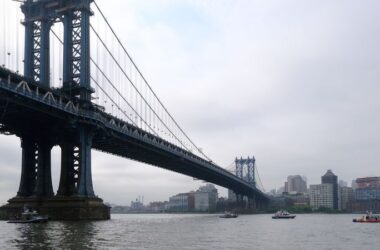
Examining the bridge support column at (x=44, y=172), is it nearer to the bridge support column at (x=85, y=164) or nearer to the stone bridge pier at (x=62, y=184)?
the stone bridge pier at (x=62, y=184)

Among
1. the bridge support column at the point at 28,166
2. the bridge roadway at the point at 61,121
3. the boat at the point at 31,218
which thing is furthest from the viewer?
the bridge support column at the point at 28,166

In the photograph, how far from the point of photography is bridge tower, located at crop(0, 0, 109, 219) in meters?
84.0

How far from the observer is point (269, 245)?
157 feet

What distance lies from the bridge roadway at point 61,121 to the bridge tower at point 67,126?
2.51 ft

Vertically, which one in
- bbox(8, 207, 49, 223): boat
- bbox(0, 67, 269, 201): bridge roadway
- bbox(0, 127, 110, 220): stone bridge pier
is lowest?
bbox(8, 207, 49, 223): boat

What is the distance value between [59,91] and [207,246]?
47.0 metres

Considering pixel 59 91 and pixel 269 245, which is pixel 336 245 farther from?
pixel 59 91

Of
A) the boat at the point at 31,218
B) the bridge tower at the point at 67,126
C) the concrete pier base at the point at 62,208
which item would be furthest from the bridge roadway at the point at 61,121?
the boat at the point at 31,218

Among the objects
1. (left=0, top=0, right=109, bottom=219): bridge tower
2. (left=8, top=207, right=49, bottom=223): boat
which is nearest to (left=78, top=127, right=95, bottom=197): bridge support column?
(left=0, top=0, right=109, bottom=219): bridge tower

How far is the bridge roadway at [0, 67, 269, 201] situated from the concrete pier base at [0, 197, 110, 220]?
10.5 meters

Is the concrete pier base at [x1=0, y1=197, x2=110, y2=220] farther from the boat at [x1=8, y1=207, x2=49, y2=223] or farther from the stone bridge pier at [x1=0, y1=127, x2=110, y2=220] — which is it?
the boat at [x1=8, y1=207, x2=49, y2=223]

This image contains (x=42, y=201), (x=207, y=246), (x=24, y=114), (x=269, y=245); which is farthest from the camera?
(x=42, y=201)

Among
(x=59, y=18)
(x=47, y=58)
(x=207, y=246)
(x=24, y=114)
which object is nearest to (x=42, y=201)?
(x=24, y=114)

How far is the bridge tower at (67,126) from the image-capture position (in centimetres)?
8400
